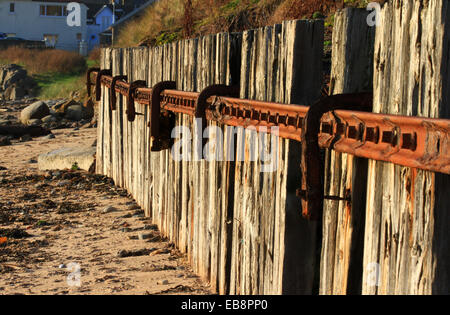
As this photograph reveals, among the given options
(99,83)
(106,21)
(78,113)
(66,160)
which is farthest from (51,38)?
(99,83)

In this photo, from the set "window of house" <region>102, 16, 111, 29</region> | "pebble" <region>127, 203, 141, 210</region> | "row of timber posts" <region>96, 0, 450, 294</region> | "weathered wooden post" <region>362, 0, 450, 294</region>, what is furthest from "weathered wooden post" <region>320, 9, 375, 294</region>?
"window of house" <region>102, 16, 111, 29</region>

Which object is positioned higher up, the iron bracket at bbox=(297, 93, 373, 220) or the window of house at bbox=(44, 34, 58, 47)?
the window of house at bbox=(44, 34, 58, 47)

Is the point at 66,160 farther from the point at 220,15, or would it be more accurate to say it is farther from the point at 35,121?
the point at 35,121

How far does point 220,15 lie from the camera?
41.9 ft

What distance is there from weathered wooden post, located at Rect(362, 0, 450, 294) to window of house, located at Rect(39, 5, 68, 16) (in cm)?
5898

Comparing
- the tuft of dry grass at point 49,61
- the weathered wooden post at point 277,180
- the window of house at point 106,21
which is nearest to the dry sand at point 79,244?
the weathered wooden post at point 277,180

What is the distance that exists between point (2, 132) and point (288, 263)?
1383 cm

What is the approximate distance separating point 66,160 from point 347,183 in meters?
8.51

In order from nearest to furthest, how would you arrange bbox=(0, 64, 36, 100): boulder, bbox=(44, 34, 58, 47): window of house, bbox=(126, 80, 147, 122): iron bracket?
1. bbox=(126, 80, 147, 122): iron bracket
2. bbox=(0, 64, 36, 100): boulder
3. bbox=(44, 34, 58, 47): window of house

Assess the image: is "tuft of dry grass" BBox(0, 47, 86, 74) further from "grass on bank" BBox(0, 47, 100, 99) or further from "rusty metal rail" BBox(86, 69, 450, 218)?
"rusty metal rail" BBox(86, 69, 450, 218)

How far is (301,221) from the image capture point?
312 centimetres

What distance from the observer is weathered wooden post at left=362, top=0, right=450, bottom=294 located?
2.12m
